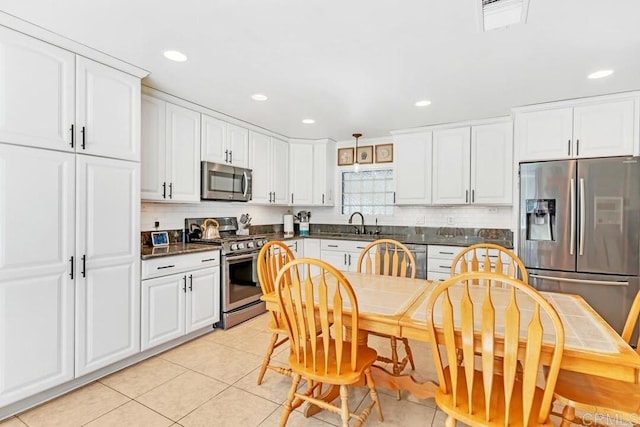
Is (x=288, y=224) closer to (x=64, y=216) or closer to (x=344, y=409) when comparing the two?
(x=64, y=216)

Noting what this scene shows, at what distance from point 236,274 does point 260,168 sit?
1.48 meters

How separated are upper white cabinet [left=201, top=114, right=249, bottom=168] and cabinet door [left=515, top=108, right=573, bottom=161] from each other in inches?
120

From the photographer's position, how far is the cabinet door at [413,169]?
4.10 metres

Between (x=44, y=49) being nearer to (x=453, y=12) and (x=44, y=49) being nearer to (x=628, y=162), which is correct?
(x=453, y=12)

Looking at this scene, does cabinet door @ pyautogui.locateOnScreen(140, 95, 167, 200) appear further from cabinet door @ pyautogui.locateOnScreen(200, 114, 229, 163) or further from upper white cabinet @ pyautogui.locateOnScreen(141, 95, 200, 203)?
cabinet door @ pyautogui.locateOnScreen(200, 114, 229, 163)

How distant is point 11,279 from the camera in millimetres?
1893

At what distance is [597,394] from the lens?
55.5 inches

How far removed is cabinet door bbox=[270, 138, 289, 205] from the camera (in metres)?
4.48

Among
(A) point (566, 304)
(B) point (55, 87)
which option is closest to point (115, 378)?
(B) point (55, 87)

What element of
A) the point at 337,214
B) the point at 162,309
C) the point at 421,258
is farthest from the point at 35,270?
the point at 337,214

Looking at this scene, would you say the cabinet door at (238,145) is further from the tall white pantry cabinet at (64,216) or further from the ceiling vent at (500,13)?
the ceiling vent at (500,13)

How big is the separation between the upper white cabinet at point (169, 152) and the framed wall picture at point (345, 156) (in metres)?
2.29

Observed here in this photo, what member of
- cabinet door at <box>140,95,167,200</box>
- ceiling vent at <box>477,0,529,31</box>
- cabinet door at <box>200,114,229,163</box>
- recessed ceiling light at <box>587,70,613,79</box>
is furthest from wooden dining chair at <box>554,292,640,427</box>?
cabinet door at <box>200,114,229,163</box>

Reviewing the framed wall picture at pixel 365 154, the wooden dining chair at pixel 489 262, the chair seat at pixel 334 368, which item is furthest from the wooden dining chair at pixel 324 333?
the framed wall picture at pixel 365 154
